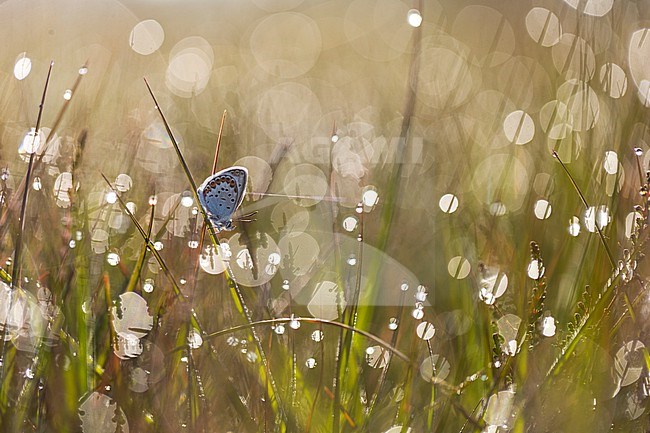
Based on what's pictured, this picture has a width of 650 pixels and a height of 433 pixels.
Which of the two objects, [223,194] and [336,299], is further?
[336,299]

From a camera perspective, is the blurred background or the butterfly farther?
the butterfly

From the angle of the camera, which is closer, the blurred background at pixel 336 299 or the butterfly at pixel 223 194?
the blurred background at pixel 336 299

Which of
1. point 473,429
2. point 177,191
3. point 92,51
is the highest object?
point 92,51

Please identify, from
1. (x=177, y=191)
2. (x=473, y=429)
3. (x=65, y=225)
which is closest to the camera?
(x=473, y=429)

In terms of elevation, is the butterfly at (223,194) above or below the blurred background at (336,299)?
above

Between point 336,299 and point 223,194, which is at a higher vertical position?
Result: point 223,194

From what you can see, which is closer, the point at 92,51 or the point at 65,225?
the point at 65,225

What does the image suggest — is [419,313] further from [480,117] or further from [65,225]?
[480,117]

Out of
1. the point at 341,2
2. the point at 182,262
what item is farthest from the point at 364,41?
the point at 182,262
